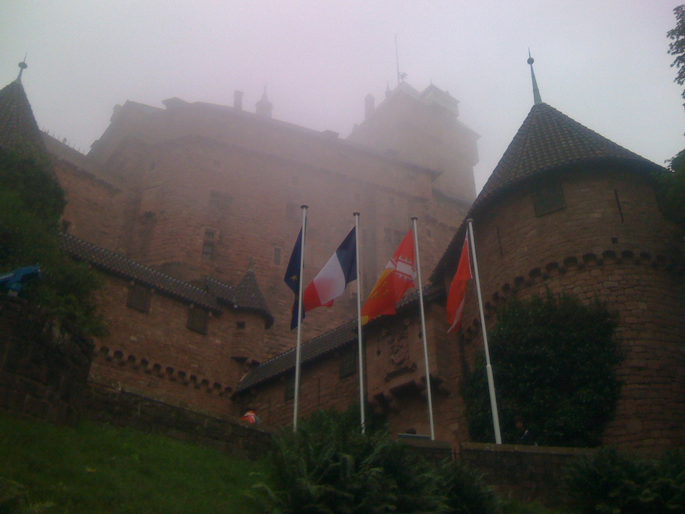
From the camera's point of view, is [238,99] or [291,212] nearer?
[291,212]

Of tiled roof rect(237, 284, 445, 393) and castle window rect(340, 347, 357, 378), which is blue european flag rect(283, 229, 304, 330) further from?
castle window rect(340, 347, 357, 378)

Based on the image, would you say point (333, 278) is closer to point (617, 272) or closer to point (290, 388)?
point (617, 272)

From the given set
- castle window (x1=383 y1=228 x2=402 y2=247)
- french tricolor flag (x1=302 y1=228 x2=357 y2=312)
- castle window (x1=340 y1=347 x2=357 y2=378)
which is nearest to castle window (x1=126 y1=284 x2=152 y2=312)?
castle window (x1=340 y1=347 x2=357 y2=378)

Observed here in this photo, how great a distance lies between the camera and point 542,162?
20547 millimetres

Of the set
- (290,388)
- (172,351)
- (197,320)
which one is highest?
(197,320)

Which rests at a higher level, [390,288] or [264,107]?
[264,107]

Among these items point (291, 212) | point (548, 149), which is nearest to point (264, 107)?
point (291, 212)

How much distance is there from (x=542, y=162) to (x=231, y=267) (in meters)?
24.0

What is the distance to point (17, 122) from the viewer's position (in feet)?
85.5

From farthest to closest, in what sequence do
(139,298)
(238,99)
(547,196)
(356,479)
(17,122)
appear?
(238,99)
(139,298)
(17,122)
(547,196)
(356,479)

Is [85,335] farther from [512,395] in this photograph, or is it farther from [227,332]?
[227,332]

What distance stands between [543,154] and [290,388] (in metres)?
10.9

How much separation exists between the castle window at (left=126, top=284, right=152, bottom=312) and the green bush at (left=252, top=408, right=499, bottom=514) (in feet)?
54.5

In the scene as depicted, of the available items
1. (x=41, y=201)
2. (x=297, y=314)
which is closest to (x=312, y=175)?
(x=41, y=201)
